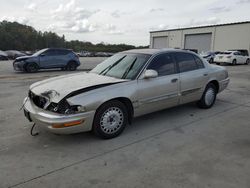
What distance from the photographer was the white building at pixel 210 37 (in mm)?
31391

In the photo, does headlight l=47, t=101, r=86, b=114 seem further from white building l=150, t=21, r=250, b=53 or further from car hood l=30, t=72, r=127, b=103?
white building l=150, t=21, r=250, b=53

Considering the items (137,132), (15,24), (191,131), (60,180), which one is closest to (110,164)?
(60,180)

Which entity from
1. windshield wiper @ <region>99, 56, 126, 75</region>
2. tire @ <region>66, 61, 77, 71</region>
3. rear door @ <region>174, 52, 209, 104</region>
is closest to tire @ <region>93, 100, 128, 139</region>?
windshield wiper @ <region>99, 56, 126, 75</region>

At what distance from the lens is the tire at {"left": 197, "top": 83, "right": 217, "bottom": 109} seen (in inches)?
227

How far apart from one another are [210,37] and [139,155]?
36.3 meters

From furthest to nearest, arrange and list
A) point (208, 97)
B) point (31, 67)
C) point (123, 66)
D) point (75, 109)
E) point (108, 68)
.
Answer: point (31, 67) → point (208, 97) → point (108, 68) → point (123, 66) → point (75, 109)

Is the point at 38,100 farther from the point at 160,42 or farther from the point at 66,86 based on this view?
the point at 160,42

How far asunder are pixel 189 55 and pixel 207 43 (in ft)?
110

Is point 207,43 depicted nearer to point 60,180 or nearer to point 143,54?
point 143,54

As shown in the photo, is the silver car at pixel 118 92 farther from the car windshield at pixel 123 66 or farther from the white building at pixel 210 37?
the white building at pixel 210 37

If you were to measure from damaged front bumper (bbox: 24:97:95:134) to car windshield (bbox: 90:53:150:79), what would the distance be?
44.7 inches

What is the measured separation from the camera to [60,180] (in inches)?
112

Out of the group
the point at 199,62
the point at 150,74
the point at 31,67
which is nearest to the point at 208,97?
the point at 199,62

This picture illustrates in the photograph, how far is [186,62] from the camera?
17.3ft
